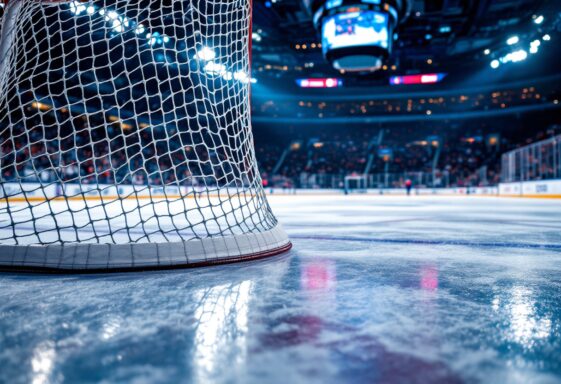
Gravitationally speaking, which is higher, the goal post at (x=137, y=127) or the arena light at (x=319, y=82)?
the arena light at (x=319, y=82)

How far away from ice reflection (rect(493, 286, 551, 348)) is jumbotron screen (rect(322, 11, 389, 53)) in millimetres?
12958

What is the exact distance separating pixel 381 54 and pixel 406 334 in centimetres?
1436

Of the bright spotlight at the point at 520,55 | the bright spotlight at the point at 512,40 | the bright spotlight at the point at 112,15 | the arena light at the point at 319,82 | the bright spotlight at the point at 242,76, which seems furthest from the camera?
the arena light at the point at 319,82

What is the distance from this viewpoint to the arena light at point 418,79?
32625 mm

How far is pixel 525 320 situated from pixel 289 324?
65 cm

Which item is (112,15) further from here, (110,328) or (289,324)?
(289,324)

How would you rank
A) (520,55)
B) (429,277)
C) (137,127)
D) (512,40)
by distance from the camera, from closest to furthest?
(429,277), (137,127), (512,40), (520,55)

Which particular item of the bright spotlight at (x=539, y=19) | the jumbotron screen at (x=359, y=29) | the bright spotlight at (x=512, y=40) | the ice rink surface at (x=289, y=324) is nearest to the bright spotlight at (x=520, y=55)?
the bright spotlight at (x=512, y=40)

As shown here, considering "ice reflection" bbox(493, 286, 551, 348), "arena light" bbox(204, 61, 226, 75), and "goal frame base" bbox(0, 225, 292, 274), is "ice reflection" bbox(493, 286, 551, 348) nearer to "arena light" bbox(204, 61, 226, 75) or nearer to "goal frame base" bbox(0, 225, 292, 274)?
"goal frame base" bbox(0, 225, 292, 274)

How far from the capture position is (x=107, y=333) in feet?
3.47

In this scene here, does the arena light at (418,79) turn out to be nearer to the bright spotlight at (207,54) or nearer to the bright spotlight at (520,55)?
the bright spotlight at (520,55)

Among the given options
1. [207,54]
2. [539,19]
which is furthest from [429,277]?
[539,19]

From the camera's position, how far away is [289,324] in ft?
3.74

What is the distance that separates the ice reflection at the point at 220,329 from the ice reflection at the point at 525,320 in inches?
26.2
